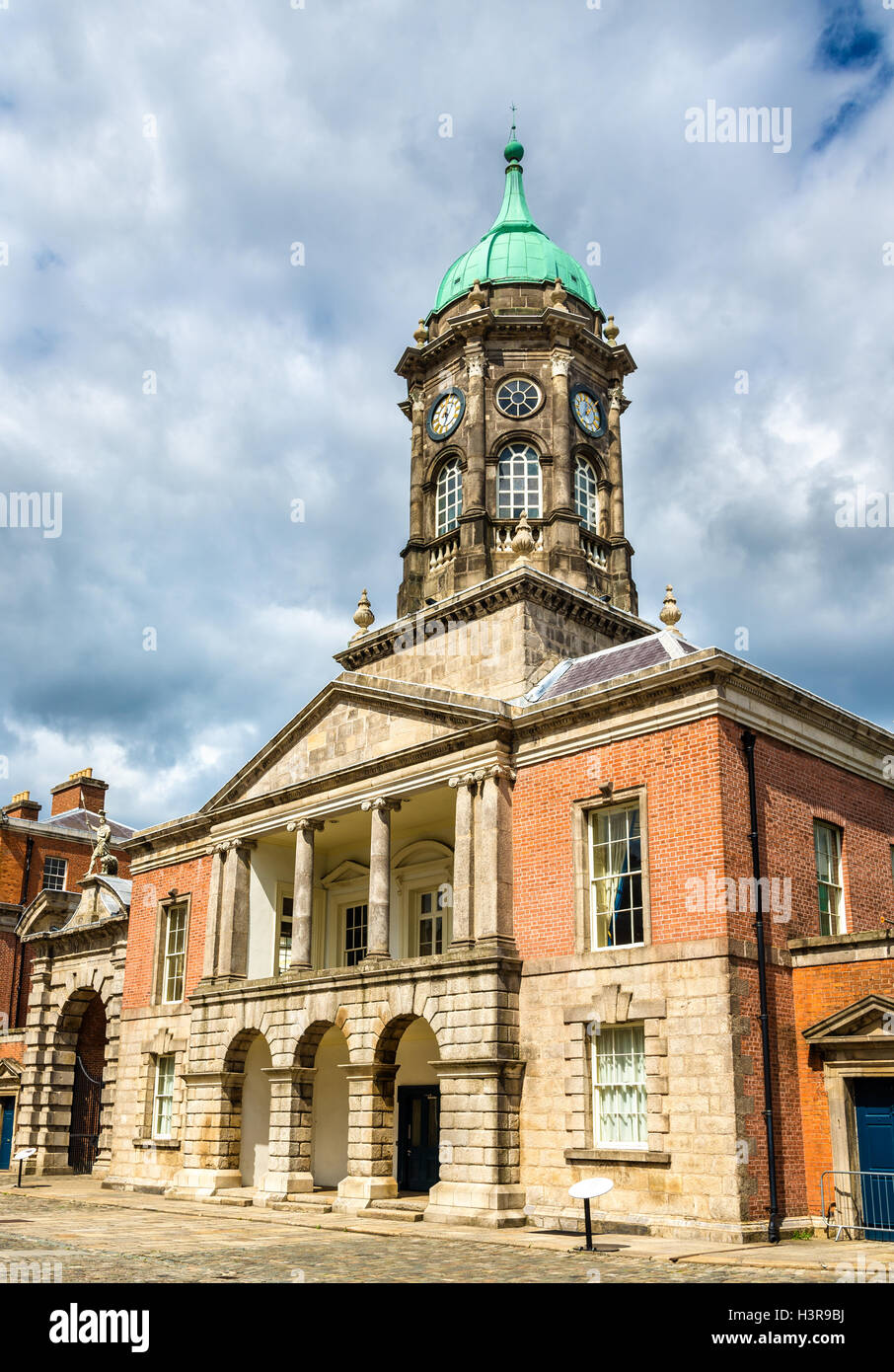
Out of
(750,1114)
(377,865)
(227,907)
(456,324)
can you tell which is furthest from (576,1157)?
(456,324)

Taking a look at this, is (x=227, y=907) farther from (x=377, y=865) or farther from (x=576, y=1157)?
(x=576, y=1157)

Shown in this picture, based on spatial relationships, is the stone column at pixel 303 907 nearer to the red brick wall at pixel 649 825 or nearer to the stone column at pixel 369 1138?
the stone column at pixel 369 1138

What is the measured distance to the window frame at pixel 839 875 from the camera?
22.5 m

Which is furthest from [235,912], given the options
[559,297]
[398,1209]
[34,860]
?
[34,860]

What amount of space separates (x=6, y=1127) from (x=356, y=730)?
68.4 feet

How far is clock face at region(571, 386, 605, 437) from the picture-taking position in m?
33.9

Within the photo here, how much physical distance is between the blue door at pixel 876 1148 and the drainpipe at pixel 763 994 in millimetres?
1462

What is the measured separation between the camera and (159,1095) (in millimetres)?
31641

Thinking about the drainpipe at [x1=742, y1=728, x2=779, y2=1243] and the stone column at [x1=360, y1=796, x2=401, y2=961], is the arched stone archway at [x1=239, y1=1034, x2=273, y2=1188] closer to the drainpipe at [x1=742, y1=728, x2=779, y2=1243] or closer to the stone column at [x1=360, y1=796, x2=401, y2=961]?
the stone column at [x1=360, y1=796, x2=401, y2=961]

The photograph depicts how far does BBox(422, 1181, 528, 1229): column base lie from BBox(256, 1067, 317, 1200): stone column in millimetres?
4598

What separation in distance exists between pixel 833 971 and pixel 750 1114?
2.87m

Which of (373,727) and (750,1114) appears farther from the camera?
(373,727)

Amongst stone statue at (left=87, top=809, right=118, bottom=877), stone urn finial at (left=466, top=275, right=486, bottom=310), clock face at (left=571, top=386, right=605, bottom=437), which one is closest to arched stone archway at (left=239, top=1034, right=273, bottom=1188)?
stone statue at (left=87, top=809, right=118, bottom=877)

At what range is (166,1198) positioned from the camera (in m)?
27.9
